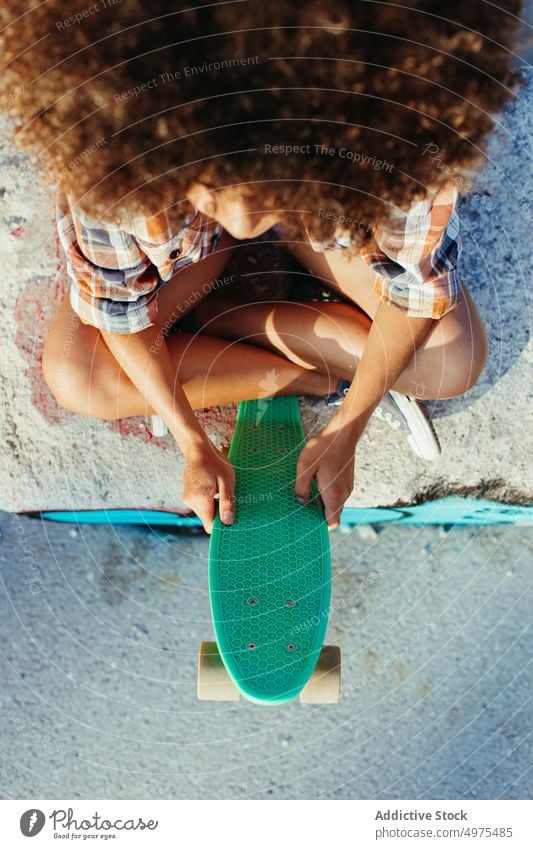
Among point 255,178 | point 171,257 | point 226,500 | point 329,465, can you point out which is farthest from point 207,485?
point 255,178

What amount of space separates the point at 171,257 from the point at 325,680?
0.48m

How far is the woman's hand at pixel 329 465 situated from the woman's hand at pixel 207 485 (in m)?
0.08

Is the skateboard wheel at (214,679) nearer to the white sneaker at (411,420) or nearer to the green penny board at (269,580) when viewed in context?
the green penny board at (269,580)

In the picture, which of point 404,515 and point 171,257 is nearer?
point 171,257

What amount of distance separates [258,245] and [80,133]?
0.43 meters

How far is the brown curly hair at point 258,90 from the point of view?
0.37 metres

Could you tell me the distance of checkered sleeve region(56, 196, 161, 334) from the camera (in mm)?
569

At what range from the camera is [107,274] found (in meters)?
0.60

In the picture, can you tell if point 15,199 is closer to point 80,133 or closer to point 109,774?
point 80,133

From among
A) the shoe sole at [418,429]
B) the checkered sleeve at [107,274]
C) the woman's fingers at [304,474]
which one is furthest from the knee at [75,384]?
the shoe sole at [418,429]

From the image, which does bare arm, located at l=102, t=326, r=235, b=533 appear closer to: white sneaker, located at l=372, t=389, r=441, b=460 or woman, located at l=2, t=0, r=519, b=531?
woman, located at l=2, t=0, r=519, b=531

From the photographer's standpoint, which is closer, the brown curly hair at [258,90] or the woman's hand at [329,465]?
the brown curly hair at [258,90]

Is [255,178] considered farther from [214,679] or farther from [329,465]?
[214,679]

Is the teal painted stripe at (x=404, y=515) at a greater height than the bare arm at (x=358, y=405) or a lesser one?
lesser
